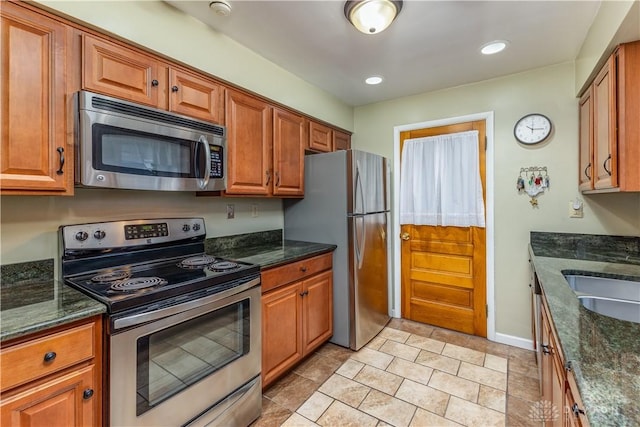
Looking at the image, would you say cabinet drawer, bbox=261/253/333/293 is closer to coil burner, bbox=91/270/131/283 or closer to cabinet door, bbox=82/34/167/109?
coil burner, bbox=91/270/131/283

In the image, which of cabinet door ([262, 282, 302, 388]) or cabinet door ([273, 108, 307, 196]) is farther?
cabinet door ([273, 108, 307, 196])

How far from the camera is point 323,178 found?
104 inches

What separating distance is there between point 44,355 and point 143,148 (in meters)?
1.02

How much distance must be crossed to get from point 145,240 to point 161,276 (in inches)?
14.4

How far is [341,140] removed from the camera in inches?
132

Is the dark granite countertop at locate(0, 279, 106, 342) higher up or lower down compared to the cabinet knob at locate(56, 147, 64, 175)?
lower down

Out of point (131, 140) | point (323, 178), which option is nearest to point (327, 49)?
point (323, 178)

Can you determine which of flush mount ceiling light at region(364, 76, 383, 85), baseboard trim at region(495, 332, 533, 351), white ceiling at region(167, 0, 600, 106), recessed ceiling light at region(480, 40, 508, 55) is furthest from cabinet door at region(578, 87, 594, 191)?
flush mount ceiling light at region(364, 76, 383, 85)

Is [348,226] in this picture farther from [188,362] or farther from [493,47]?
[493,47]

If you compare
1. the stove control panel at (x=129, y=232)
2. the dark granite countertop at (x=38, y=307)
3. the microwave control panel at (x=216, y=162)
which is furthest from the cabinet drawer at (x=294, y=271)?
the dark granite countertop at (x=38, y=307)

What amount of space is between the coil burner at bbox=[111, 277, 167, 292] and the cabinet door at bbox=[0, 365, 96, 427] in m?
0.31

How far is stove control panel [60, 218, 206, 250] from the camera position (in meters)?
1.52

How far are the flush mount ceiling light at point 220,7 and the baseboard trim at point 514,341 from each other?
3336mm

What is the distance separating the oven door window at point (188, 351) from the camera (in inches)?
50.7
